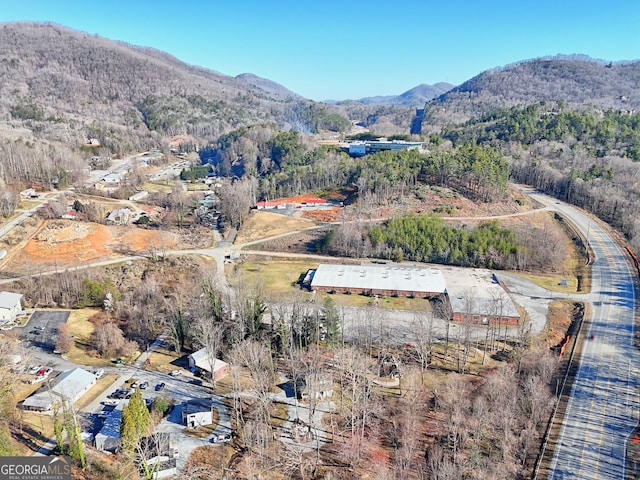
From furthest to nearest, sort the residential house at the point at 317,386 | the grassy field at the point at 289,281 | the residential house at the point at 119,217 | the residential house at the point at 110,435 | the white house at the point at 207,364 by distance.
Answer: the residential house at the point at 119,217 < the grassy field at the point at 289,281 < the white house at the point at 207,364 < the residential house at the point at 317,386 < the residential house at the point at 110,435

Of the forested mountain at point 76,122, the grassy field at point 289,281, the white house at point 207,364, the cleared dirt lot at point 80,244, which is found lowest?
the white house at point 207,364

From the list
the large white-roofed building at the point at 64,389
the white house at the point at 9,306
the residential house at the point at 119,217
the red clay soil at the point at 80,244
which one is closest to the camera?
the large white-roofed building at the point at 64,389

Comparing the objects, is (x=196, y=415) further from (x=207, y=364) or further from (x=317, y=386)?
(x=317, y=386)

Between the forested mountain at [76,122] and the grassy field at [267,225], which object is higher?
the forested mountain at [76,122]

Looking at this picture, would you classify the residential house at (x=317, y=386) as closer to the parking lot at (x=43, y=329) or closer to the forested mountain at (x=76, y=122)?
the parking lot at (x=43, y=329)

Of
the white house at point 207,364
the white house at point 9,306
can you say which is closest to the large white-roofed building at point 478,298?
the white house at point 207,364

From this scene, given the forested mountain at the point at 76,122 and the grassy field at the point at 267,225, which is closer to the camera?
the grassy field at the point at 267,225
